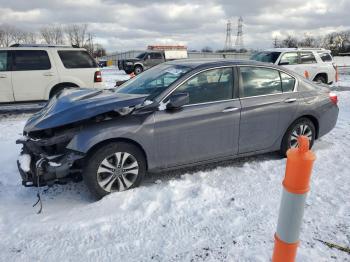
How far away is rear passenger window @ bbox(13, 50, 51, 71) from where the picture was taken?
30.3 feet

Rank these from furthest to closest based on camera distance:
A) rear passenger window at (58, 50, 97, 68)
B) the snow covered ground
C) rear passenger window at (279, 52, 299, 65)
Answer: rear passenger window at (279, 52, 299, 65) → rear passenger window at (58, 50, 97, 68) → the snow covered ground

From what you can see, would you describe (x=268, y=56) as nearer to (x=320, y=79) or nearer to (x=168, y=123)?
(x=320, y=79)

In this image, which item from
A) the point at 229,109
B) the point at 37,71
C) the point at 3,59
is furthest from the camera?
the point at 37,71

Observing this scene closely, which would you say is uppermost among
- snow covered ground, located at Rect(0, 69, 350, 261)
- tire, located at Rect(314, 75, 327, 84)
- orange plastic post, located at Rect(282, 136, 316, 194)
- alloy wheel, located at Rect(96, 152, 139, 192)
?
orange plastic post, located at Rect(282, 136, 316, 194)

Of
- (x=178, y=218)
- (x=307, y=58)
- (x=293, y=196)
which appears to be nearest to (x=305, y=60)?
(x=307, y=58)

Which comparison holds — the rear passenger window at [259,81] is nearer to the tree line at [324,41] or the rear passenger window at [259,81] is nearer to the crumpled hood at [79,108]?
the crumpled hood at [79,108]

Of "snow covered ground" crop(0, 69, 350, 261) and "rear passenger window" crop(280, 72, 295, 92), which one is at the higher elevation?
"rear passenger window" crop(280, 72, 295, 92)

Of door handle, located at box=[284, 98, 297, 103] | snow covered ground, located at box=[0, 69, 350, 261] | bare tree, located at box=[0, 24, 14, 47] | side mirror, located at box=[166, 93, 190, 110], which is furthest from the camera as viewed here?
bare tree, located at box=[0, 24, 14, 47]

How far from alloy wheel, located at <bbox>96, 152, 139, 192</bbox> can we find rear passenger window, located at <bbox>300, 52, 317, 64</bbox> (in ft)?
37.1

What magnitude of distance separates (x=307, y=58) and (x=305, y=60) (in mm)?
169

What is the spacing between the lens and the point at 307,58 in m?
13.8

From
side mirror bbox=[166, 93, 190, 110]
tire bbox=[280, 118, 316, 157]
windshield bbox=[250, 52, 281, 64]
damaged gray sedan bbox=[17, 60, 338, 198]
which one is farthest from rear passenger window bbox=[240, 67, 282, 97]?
windshield bbox=[250, 52, 281, 64]

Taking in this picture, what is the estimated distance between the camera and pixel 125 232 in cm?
343

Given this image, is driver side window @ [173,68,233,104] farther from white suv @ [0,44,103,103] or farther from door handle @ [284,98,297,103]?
white suv @ [0,44,103,103]
